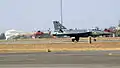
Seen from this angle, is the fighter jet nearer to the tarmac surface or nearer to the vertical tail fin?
the vertical tail fin

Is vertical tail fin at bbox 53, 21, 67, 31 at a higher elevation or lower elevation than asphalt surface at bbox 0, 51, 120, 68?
higher

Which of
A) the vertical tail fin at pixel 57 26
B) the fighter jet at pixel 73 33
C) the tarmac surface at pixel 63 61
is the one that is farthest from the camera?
the vertical tail fin at pixel 57 26

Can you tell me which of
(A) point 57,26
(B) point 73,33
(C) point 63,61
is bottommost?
(C) point 63,61

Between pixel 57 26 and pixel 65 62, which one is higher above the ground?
pixel 57 26

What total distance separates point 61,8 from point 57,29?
18.5 meters

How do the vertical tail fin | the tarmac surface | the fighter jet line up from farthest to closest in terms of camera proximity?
1. the vertical tail fin
2. the fighter jet
3. the tarmac surface

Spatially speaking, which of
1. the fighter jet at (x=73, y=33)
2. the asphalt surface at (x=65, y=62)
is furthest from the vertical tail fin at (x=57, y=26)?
the asphalt surface at (x=65, y=62)

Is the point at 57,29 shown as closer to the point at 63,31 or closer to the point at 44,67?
the point at 63,31

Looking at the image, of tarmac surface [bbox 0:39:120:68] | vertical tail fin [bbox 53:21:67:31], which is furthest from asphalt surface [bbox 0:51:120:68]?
vertical tail fin [bbox 53:21:67:31]

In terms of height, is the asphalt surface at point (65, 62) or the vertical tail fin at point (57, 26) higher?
the vertical tail fin at point (57, 26)

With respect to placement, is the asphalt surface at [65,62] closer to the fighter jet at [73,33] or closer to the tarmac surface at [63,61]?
the tarmac surface at [63,61]

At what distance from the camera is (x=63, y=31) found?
84.2 meters

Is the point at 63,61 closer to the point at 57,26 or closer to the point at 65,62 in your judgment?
the point at 65,62

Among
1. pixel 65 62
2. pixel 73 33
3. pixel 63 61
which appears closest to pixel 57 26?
pixel 73 33
